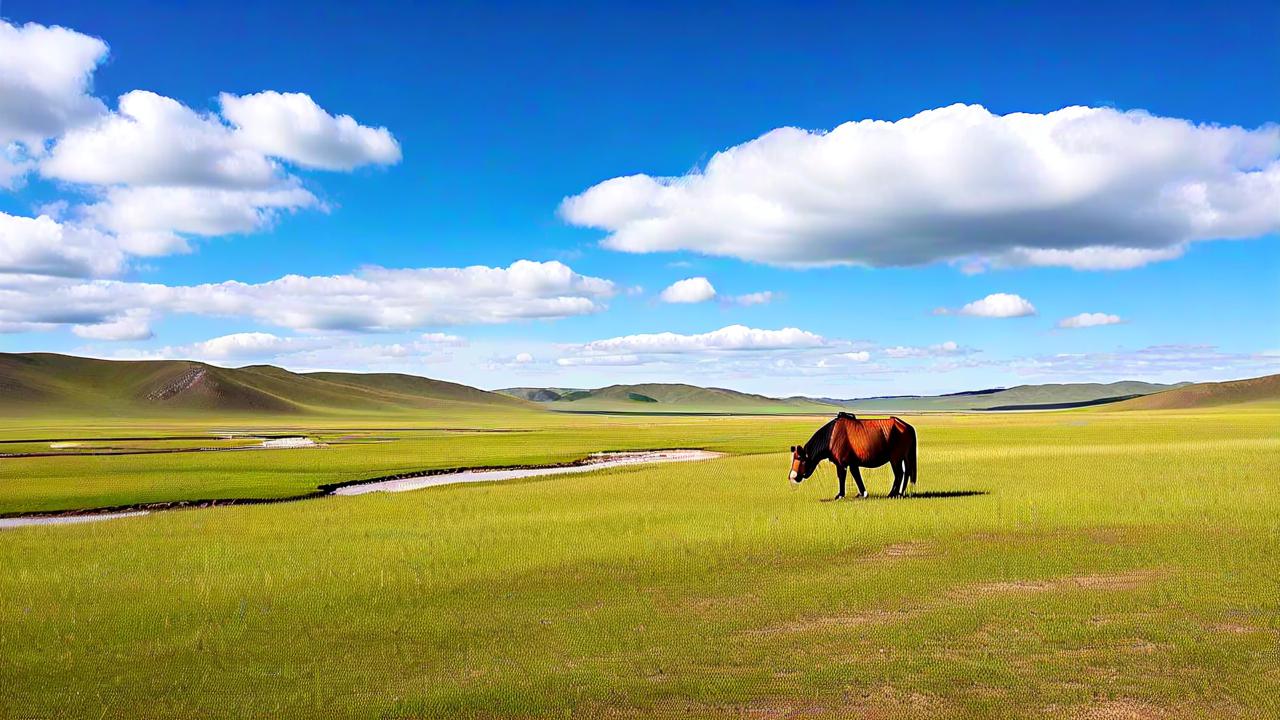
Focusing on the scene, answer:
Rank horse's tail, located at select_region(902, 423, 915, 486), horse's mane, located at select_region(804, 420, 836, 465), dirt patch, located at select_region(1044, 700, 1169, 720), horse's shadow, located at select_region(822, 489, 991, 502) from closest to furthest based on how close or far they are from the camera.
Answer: dirt patch, located at select_region(1044, 700, 1169, 720)
horse's shadow, located at select_region(822, 489, 991, 502)
horse's tail, located at select_region(902, 423, 915, 486)
horse's mane, located at select_region(804, 420, 836, 465)

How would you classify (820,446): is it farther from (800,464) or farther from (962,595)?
(962,595)

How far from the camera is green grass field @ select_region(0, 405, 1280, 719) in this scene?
9.56 metres

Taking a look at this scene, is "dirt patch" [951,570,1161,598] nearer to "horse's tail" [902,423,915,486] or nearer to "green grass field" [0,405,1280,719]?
"green grass field" [0,405,1280,719]

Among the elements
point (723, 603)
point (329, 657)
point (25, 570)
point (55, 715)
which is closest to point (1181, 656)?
point (723, 603)

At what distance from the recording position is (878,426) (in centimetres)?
2741

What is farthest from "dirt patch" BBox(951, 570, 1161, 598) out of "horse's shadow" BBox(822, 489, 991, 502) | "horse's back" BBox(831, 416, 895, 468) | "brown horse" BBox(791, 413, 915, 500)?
"horse's back" BBox(831, 416, 895, 468)

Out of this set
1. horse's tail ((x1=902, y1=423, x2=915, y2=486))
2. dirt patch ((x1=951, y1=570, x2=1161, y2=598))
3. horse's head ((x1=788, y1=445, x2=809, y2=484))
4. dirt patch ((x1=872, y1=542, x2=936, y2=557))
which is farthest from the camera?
horse's head ((x1=788, y1=445, x2=809, y2=484))

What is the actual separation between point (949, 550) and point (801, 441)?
2551 inches

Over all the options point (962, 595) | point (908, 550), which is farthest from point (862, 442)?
point (962, 595)

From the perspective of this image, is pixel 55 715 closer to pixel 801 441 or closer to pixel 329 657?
pixel 329 657

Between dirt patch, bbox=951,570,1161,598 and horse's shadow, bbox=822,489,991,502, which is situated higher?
horse's shadow, bbox=822,489,991,502

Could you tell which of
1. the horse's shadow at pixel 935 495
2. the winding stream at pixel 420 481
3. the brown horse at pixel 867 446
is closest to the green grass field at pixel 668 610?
the horse's shadow at pixel 935 495

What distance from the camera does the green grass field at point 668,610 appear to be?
376 inches

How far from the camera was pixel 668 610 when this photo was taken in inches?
526
